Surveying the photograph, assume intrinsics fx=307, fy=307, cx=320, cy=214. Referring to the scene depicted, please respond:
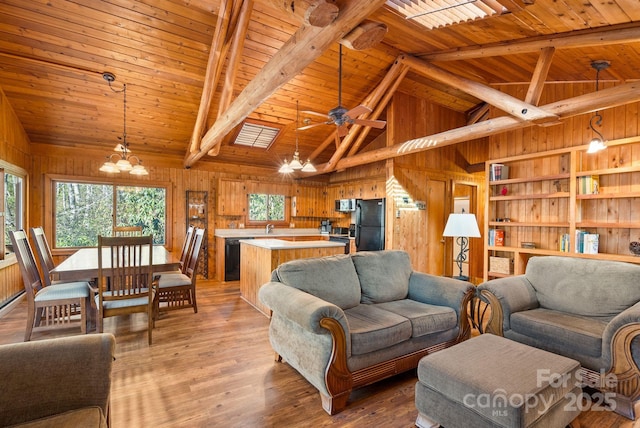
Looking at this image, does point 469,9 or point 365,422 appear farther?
point 469,9

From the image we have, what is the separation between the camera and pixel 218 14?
3627 mm

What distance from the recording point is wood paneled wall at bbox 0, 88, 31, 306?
13.8 feet

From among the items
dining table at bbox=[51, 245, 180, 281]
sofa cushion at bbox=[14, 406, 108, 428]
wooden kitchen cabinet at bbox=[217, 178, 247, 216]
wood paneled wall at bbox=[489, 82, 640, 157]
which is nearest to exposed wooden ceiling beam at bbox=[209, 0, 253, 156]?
dining table at bbox=[51, 245, 180, 281]

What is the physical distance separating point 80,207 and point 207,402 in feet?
17.4

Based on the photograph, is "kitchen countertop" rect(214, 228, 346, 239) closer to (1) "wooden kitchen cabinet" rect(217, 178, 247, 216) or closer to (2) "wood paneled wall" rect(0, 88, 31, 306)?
(1) "wooden kitchen cabinet" rect(217, 178, 247, 216)

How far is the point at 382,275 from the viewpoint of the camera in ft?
10.1

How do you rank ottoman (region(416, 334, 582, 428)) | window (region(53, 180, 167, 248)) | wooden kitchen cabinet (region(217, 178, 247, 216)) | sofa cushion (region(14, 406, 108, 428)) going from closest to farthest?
1. sofa cushion (region(14, 406, 108, 428))
2. ottoman (region(416, 334, 582, 428))
3. window (region(53, 180, 167, 248))
4. wooden kitchen cabinet (region(217, 178, 247, 216))

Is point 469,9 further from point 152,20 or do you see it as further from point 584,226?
point 152,20

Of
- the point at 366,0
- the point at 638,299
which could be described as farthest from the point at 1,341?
the point at 638,299

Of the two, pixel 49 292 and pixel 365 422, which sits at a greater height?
pixel 49 292

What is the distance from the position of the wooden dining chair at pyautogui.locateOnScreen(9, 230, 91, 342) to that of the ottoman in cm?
329

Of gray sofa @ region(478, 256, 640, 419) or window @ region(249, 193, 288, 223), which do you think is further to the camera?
window @ region(249, 193, 288, 223)

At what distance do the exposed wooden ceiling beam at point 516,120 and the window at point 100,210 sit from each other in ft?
14.1

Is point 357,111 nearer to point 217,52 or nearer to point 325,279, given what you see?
point 325,279
